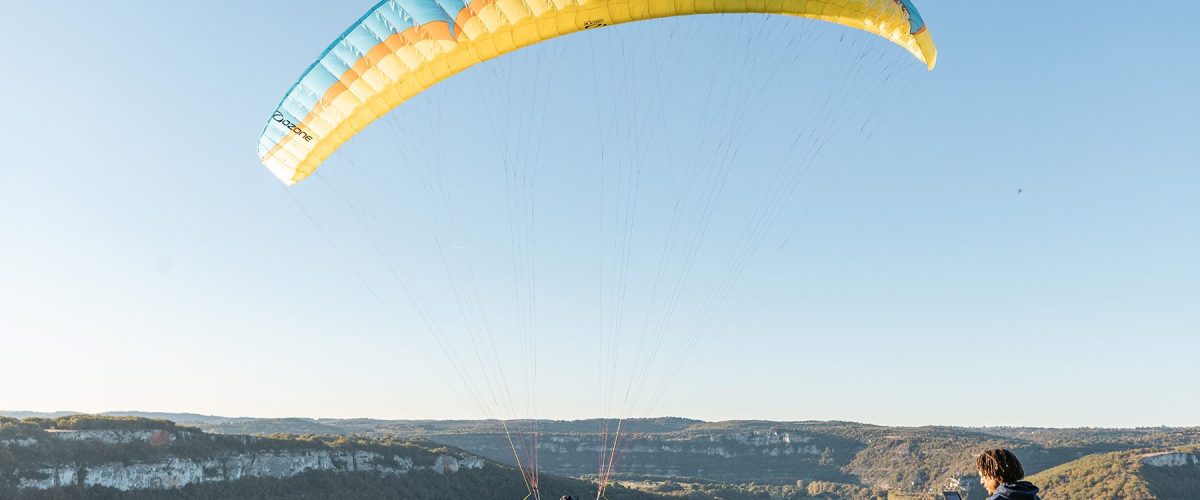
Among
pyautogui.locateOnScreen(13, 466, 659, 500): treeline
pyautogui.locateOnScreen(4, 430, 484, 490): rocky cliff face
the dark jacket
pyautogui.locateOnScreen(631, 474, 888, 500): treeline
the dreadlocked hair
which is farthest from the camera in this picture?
pyautogui.locateOnScreen(631, 474, 888, 500): treeline

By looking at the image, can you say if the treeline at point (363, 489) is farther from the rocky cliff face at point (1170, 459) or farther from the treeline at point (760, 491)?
the rocky cliff face at point (1170, 459)

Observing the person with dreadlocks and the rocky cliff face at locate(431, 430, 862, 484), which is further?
the rocky cliff face at locate(431, 430, 862, 484)

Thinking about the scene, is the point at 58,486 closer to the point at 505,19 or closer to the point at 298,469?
the point at 298,469

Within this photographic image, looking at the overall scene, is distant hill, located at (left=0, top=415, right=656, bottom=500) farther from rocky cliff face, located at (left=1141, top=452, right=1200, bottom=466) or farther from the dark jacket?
rocky cliff face, located at (left=1141, top=452, right=1200, bottom=466)

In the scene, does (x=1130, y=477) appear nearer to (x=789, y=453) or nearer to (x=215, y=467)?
(x=789, y=453)

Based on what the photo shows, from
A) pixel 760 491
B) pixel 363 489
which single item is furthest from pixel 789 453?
pixel 363 489

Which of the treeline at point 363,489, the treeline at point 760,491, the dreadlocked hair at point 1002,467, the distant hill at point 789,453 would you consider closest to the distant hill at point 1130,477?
the distant hill at point 789,453

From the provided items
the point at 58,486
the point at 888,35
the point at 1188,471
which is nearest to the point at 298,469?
the point at 58,486

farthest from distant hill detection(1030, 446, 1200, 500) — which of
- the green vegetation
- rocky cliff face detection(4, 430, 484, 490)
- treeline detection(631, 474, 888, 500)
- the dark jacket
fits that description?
the dark jacket
